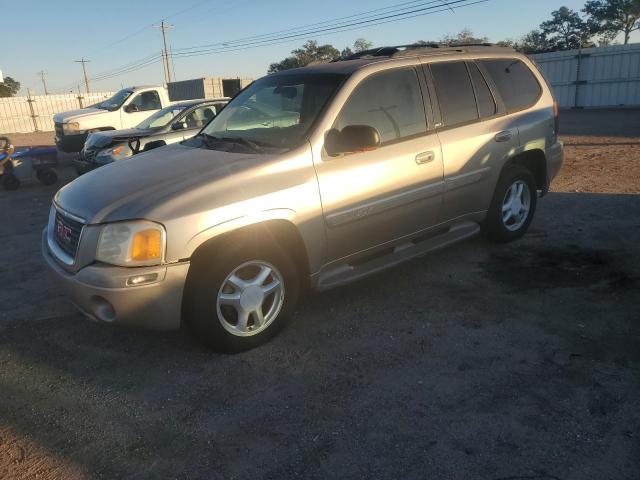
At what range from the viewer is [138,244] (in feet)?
9.76

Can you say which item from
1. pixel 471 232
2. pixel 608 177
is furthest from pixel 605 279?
pixel 608 177

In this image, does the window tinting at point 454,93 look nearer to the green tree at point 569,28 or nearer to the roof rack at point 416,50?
the roof rack at point 416,50

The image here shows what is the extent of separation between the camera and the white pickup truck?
1285cm

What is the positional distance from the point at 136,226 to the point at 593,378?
2.80 meters

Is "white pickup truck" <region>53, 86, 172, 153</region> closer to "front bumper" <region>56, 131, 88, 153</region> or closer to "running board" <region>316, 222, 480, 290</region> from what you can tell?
"front bumper" <region>56, 131, 88, 153</region>

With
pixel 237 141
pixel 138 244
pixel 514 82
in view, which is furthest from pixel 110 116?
pixel 138 244

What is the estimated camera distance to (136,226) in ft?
9.80

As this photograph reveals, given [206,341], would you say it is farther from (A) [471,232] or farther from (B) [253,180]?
(A) [471,232]

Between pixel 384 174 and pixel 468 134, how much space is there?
1.13m

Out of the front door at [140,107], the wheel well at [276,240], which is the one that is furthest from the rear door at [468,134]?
the front door at [140,107]

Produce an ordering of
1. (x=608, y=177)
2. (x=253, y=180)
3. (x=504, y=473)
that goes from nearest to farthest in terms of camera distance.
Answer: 1. (x=504, y=473)
2. (x=253, y=180)
3. (x=608, y=177)

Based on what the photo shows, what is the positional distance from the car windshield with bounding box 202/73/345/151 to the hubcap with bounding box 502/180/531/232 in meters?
2.28

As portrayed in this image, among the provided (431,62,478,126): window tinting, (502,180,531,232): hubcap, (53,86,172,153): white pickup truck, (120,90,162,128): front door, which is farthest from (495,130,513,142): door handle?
(120,90,162,128): front door

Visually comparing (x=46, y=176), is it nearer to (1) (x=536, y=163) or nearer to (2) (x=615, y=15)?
(1) (x=536, y=163)
